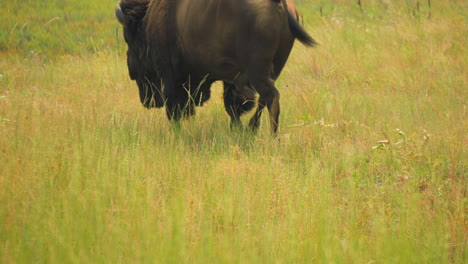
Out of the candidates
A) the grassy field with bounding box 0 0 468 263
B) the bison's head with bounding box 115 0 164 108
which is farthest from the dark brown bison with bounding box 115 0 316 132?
the grassy field with bounding box 0 0 468 263

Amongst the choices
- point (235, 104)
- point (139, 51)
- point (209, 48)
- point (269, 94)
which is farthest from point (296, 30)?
point (139, 51)

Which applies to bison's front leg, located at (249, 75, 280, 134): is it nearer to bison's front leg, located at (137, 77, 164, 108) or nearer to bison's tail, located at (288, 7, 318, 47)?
bison's tail, located at (288, 7, 318, 47)

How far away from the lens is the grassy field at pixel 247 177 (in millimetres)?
3125

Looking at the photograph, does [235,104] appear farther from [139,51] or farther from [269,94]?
[139,51]

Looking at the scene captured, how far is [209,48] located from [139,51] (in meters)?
1.48

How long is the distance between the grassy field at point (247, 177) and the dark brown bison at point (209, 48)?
0.31m

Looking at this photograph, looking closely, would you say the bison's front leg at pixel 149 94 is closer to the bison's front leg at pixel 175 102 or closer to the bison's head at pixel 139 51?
the bison's head at pixel 139 51

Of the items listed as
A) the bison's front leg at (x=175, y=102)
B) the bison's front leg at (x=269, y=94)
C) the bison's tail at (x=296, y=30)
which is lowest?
the bison's front leg at (x=175, y=102)

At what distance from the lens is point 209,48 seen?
5719mm

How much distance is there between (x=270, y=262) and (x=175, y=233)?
491 millimetres

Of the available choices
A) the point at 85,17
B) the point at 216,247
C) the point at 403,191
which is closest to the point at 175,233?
the point at 216,247

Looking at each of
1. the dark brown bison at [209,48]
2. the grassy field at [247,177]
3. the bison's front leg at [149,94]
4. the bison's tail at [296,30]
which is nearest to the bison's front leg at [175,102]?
the dark brown bison at [209,48]

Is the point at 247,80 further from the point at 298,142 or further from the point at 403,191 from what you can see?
the point at 403,191

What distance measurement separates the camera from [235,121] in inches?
244
